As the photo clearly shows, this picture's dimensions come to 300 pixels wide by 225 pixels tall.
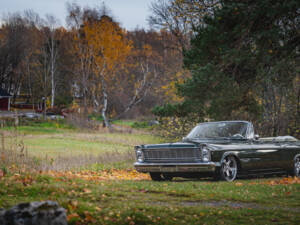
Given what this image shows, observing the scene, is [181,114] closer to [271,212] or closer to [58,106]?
[271,212]

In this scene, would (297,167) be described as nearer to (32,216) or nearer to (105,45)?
(32,216)

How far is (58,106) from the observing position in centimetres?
5909

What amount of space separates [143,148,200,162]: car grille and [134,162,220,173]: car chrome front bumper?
16 centimetres

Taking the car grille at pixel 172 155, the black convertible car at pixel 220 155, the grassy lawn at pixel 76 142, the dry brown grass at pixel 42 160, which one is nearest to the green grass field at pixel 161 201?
the black convertible car at pixel 220 155

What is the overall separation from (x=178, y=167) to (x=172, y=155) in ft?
1.21

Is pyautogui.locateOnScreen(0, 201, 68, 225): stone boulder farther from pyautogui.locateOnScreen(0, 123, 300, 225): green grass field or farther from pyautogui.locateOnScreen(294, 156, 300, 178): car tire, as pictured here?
pyautogui.locateOnScreen(294, 156, 300, 178): car tire

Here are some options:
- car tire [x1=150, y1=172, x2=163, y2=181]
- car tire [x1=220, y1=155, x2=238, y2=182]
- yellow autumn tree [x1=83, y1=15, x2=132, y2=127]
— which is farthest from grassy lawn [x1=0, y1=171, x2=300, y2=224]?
yellow autumn tree [x1=83, y1=15, x2=132, y2=127]

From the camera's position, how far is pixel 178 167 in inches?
451

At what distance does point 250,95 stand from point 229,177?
8990 mm

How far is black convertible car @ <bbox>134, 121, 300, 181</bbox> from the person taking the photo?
1133cm

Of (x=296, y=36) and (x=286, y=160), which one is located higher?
(x=296, y=36)

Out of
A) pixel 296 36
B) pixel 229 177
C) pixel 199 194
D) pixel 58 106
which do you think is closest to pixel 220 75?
pixel 296 36

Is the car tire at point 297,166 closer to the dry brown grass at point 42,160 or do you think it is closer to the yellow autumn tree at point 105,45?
the dry brown grass at point 42,160

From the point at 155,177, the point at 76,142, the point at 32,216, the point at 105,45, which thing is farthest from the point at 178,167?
the point at 105,45
